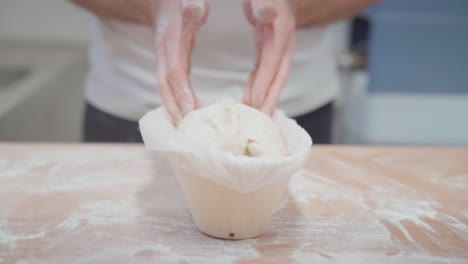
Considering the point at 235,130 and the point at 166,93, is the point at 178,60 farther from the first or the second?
the point at 235,130

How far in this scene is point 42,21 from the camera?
240cm

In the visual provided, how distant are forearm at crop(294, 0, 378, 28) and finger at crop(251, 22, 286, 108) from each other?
0.24 m

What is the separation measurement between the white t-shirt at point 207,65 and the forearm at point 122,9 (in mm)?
57

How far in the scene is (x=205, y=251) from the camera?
0.63 m

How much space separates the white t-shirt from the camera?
3.58 ft

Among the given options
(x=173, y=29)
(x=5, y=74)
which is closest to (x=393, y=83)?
(x=173, y=29)

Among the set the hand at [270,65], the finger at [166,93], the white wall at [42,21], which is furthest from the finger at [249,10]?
the white wall at [42,21]

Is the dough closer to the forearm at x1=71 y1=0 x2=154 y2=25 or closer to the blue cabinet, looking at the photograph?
the forearm at x1=71 y1=0 x2=154 y2=25

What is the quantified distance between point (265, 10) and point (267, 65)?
99 mm

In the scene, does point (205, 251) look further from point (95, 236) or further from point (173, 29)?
point (173, 29)

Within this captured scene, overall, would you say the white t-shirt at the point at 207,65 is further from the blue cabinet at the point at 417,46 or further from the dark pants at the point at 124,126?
the blue cabinet at the point at 417,46

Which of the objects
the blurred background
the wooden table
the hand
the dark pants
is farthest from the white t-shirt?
the blurred background

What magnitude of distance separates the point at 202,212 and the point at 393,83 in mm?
1345

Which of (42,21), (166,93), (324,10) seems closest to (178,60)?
(166,93)
